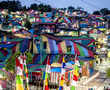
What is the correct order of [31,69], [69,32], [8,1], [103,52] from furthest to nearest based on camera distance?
[8,1], [69,32], [103,52], [31,69]

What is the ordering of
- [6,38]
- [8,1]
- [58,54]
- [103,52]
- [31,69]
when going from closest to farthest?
[31,69], [58,54], [6,38], [103,52], [8,1]

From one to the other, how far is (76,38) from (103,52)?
5.76 metres

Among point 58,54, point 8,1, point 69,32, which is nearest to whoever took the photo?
point 58,54

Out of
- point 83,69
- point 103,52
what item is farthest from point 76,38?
point 83,69

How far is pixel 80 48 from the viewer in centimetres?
2762

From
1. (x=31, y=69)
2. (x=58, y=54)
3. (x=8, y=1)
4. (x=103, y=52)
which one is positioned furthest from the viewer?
(x=8, y=1)

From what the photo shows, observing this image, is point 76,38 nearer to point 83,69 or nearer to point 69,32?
point 83,69

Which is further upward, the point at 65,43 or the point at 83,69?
the point at 65,43

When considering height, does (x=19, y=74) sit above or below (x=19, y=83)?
above

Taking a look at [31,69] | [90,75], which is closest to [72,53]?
[90,75]

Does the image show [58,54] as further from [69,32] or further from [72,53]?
[69,32]

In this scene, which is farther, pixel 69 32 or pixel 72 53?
pixel 69 32

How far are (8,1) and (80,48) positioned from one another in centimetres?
9242

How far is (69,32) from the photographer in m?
51.1
